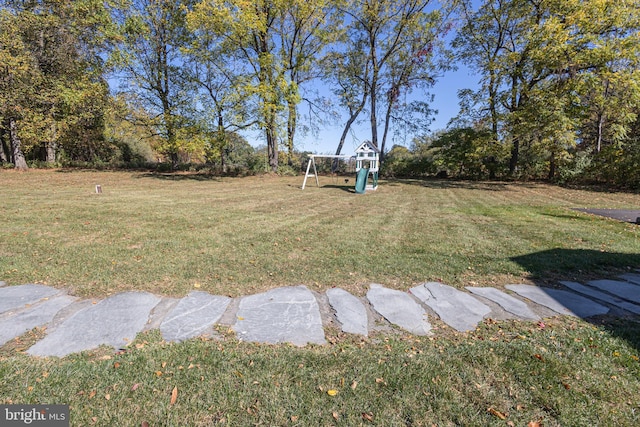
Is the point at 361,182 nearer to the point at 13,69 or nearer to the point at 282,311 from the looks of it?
the point at 282,311

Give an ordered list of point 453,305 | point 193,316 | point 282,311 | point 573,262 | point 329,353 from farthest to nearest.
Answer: point 573,262, point 453,305, point 282,311, point 193,316, point 329,353

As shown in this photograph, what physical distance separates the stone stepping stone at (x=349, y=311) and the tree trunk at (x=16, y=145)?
20602 millimetres

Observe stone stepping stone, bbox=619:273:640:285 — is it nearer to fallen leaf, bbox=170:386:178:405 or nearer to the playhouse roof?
fallen leaf, bbox=170:386:178:405

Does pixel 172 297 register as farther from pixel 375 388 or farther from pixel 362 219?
pixel 362 219

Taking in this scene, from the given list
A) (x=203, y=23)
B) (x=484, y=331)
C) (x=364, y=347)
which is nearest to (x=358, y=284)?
(x=364, y=347)

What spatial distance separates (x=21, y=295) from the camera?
102 inches

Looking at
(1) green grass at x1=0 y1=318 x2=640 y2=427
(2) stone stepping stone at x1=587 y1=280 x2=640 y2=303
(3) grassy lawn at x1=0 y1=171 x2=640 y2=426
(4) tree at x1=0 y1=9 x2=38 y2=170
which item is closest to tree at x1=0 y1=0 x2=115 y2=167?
(4) tree at x1=0 y1=9 x2=38 y2=170

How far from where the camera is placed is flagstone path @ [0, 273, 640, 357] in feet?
7.02

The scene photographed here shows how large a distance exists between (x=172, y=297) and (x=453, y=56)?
71.5 feet

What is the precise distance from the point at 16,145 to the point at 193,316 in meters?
20.5

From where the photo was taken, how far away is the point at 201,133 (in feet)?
49.5

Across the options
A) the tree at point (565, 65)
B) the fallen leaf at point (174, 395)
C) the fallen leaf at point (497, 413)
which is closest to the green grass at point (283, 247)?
the fallen leaf at point (174, 395)

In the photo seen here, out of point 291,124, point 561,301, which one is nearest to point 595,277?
point 561,301

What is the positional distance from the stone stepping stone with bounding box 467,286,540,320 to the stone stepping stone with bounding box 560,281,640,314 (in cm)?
82
